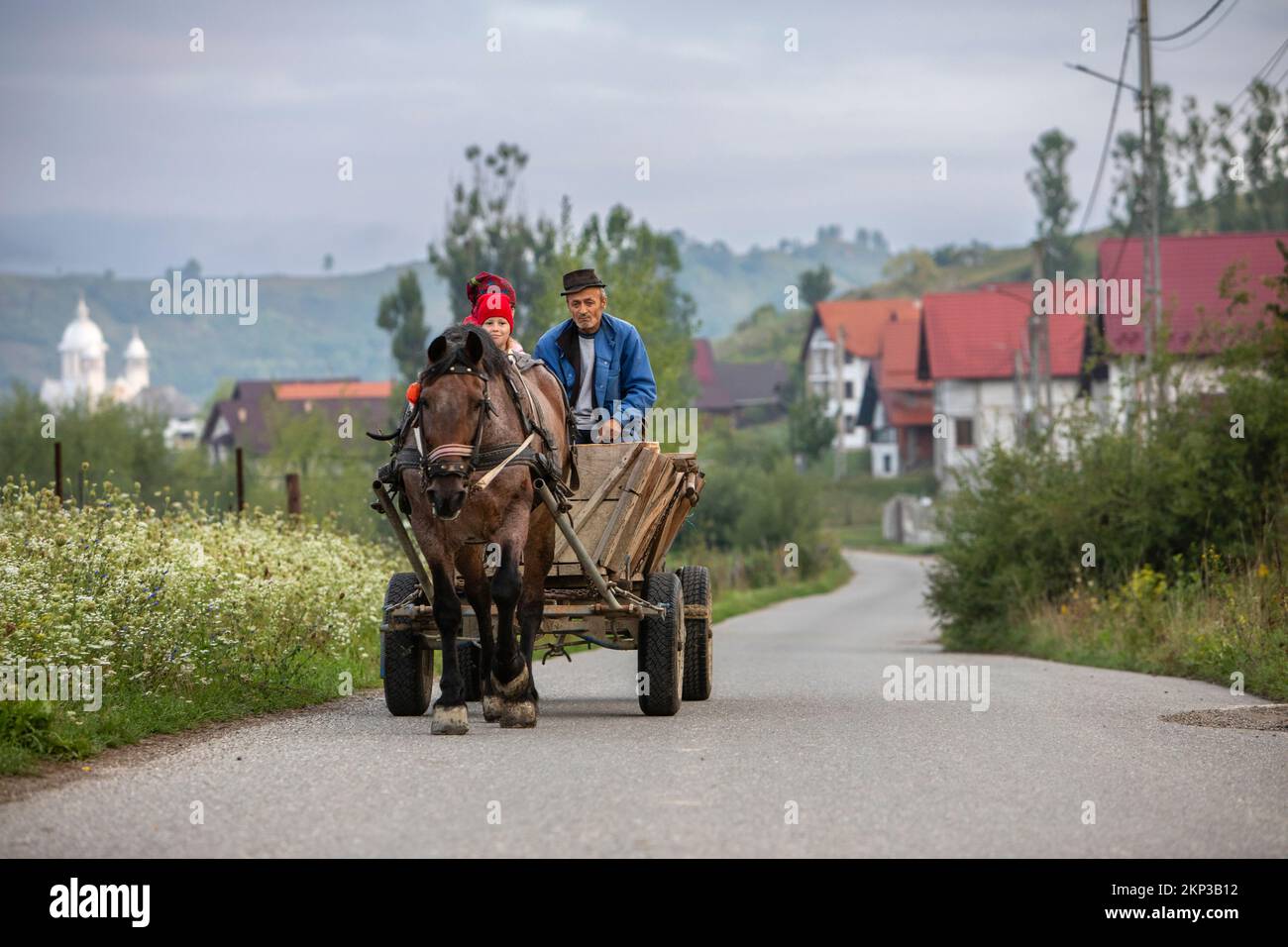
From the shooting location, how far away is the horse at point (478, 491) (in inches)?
399

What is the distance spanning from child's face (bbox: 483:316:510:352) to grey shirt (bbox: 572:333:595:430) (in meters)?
0.97

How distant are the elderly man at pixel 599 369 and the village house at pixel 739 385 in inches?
4763

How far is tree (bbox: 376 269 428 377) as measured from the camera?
73000 millimetres

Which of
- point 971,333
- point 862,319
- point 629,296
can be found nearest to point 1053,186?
point 862,319

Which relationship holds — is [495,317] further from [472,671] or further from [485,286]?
[472,671]

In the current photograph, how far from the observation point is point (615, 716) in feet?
38.8

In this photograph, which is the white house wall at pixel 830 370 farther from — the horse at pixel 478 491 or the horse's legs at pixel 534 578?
the horse at pixel 478 491

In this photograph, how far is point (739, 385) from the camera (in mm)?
144125

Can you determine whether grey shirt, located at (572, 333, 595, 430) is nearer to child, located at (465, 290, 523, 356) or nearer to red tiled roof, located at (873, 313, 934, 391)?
child, located at (465, 290, 523, 356)

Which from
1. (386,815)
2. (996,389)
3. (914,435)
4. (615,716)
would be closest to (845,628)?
(615,716)

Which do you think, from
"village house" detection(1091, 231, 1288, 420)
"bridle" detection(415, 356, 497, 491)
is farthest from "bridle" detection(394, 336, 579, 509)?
"village house" detection(1091, 231, 1288, 420)

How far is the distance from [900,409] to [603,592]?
86775 millimetres

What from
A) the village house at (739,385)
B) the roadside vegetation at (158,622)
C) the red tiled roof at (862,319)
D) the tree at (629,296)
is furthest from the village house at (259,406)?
the roadside vegetation at (158,622)
